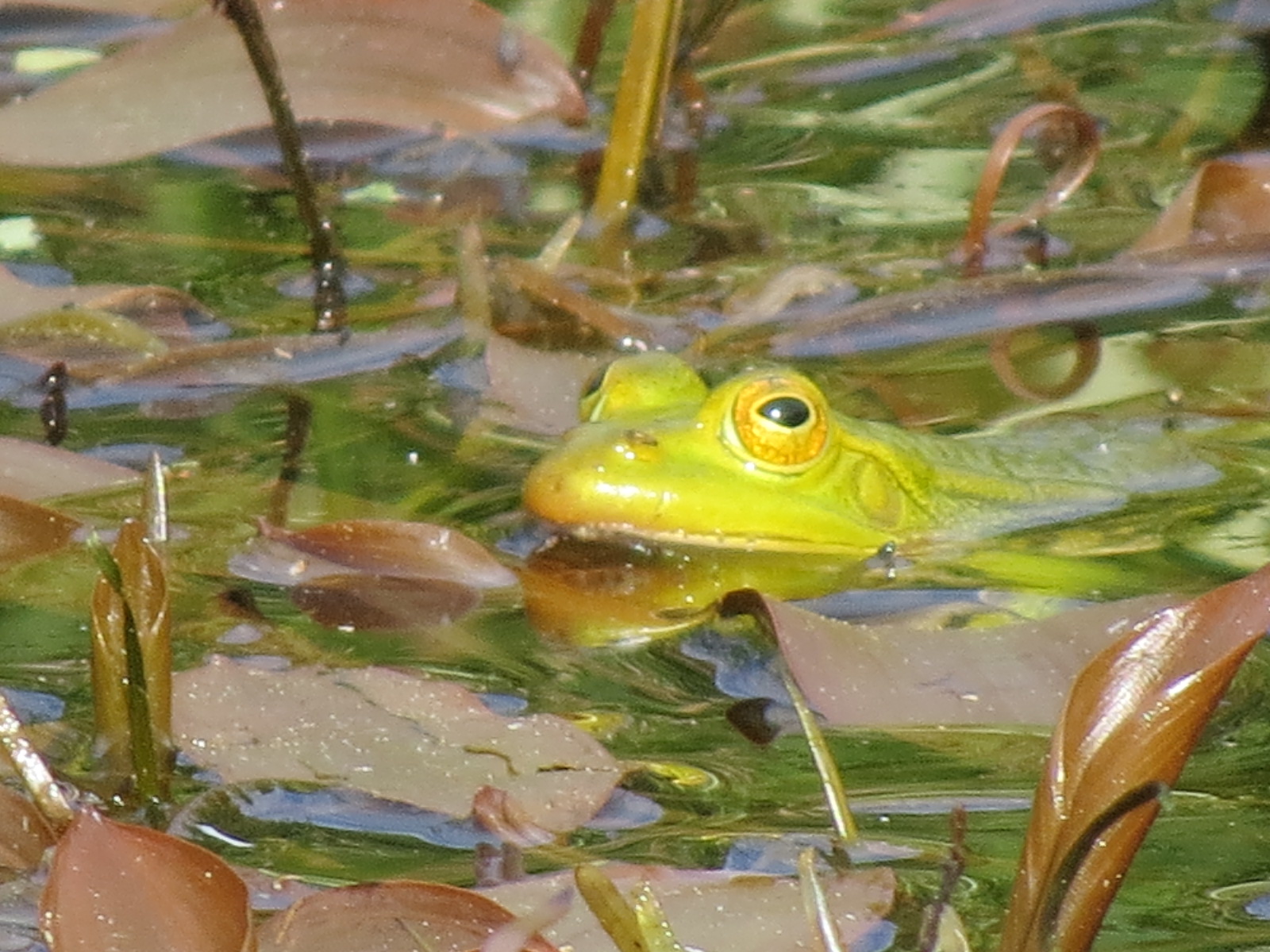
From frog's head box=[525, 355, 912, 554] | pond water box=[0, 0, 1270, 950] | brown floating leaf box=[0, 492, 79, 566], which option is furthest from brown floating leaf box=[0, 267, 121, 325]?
frog's head box=[525, 355, 912, 554]

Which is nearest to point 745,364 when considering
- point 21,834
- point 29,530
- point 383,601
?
point 383,601

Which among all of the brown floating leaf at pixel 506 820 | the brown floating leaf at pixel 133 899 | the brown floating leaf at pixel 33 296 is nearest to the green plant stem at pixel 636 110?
the brown floating leaf at pixel 33 296

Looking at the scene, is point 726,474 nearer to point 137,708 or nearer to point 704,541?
point 704,541

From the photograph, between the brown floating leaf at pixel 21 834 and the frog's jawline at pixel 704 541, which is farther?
the frog's jawline at pixel 704 541

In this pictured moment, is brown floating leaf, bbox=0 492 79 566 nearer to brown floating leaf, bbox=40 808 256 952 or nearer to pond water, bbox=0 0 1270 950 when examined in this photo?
pond water, bbox=0 0 1270 950

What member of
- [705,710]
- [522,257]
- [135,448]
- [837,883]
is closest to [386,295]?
[522,257]

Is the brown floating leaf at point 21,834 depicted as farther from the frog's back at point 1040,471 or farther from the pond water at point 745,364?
the frog's back at point 1040,471
